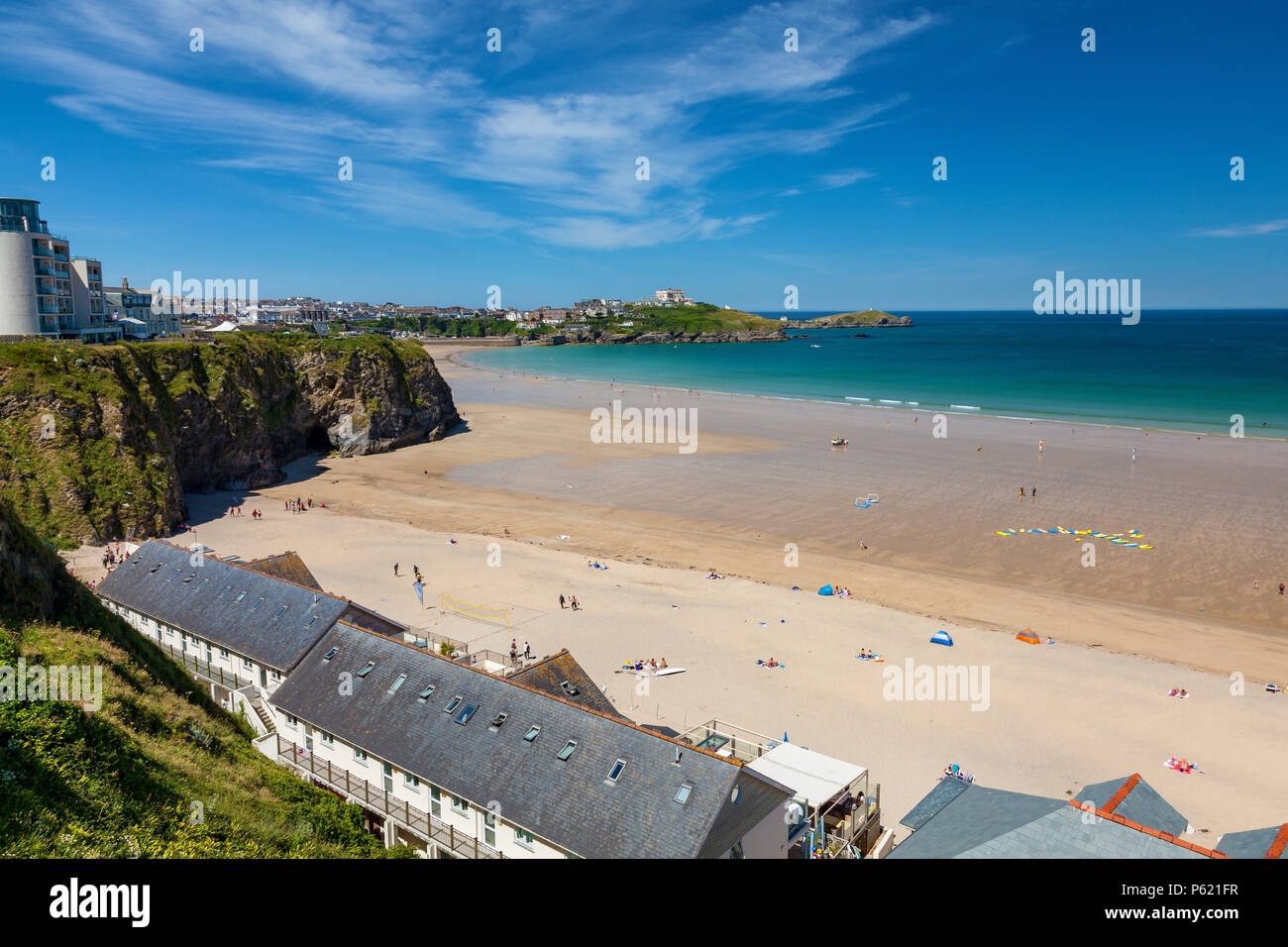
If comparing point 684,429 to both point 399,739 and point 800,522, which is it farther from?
point 399,739

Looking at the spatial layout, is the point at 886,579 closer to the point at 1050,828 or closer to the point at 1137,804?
the point at 1137,804

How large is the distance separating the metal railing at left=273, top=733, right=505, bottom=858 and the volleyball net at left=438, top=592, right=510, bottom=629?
37.3 ft

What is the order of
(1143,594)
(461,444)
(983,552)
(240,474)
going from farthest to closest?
(461,444)
(240,474)
(983,552)
(1143,594)

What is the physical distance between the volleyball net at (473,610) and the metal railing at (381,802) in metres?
11.4

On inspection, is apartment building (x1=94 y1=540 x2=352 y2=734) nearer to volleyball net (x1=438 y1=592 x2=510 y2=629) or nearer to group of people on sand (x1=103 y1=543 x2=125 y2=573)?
group of people on sand (x1=103 y1=543 x2=125 y2=573)

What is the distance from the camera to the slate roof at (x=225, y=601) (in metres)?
21.1

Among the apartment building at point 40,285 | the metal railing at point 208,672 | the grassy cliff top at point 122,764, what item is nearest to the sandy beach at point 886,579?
the metal railing at point 208,672

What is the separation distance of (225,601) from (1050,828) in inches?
905

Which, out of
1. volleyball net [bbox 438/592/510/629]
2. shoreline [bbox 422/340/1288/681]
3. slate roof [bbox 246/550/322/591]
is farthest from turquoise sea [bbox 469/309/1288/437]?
slate roof [bbox 246/550/322/591]

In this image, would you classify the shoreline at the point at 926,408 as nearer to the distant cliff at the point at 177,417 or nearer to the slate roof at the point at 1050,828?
the distant cliff at the point at 177,417

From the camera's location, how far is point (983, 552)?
3912 centimetres

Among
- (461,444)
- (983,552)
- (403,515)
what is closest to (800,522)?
(983,552)

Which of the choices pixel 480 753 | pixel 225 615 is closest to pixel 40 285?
pixel 225 615
